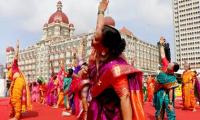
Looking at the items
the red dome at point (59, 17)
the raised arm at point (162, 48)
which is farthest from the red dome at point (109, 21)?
the red dome at point (59, 17)

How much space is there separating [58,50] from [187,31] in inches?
1276

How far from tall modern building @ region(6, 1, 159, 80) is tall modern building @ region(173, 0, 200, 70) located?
274 inches

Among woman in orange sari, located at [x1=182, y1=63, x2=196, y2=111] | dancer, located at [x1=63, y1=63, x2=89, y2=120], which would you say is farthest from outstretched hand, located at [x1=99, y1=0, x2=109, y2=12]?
woman in orange sari, located at [x1=182, y1=63, x2=196, y2=111]

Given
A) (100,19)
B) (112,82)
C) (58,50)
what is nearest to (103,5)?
(100,19)

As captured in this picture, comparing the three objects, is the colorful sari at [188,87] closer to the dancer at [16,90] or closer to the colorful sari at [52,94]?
the colorful sari at [52,94]

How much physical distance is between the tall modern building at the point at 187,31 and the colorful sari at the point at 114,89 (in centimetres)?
8078

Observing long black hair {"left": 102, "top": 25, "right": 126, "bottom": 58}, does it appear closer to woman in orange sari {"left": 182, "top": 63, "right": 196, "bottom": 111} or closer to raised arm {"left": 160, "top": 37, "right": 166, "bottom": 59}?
raised arm {"left": 160, "top": 37, "right": 166, "bottom": 59}

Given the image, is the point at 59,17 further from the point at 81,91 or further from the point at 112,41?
the point at 112,41

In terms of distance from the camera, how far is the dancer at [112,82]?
2139 mm

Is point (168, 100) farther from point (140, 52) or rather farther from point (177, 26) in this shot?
point (177, 26)

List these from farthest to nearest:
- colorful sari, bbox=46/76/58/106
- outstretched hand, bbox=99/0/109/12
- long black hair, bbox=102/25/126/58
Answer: colorful sari, bbox=46/76/58/106, outstretched hand, bbox=99/0/109/12, long black hair, bbox=102/25/126/58

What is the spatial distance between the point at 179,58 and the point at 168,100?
3150 inches

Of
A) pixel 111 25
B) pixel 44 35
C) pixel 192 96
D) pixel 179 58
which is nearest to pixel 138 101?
pixel 111 25

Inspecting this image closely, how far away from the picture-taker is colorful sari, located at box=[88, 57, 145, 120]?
2.15m
